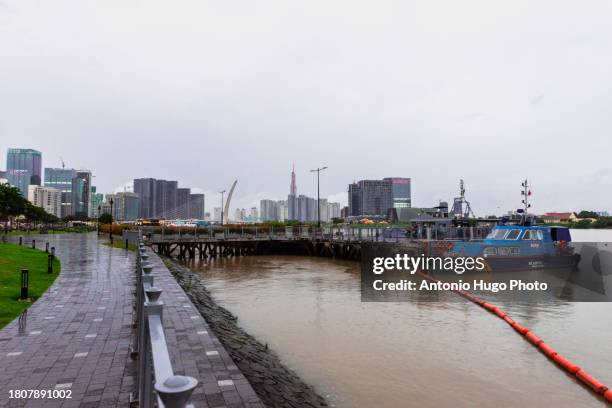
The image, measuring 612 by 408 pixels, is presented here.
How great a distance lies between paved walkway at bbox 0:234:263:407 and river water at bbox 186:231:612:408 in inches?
111

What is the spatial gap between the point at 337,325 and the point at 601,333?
9084mm

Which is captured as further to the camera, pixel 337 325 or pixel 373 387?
pixel 337 325

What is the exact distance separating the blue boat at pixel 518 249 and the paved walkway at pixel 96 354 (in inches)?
880

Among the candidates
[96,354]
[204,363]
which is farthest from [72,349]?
[204,363]

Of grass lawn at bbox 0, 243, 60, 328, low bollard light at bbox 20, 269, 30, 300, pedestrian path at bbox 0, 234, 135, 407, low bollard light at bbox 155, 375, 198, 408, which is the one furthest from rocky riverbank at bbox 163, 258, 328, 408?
low bollard light at bbox 20, 269, 30, 300

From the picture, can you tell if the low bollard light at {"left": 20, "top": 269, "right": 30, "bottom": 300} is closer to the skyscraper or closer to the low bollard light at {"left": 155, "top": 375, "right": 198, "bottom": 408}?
the low bollard light at {"left": 155, "top": 375, "right": 198, "bottom": 408}

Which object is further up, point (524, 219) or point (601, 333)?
point (524, 219)

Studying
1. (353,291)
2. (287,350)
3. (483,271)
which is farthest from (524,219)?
(287,350)

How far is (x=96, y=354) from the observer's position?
7551 millimetres

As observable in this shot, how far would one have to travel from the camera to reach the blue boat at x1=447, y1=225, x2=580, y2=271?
2827cm

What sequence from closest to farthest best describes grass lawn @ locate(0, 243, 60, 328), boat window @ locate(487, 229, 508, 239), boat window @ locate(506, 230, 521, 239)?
→ grass lawn @ locate(0, 243, 60, 328)
boat window @ locate(506, 230, 521, 239)
boat window @ locate(487, 229, 508, 239)

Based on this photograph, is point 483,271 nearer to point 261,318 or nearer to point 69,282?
point 261,318

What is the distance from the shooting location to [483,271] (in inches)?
1105

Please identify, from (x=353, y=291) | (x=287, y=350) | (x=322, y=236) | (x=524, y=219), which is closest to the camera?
(x=287, y=350)
